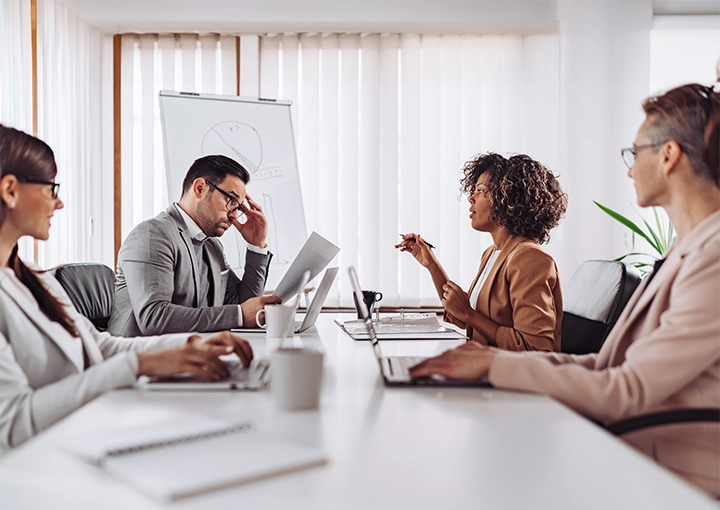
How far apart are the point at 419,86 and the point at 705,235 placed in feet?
11.0

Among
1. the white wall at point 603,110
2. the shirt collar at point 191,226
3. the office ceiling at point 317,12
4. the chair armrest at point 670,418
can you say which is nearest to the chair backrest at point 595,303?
the chair armrest at point 670,418

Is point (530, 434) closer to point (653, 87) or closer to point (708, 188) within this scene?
point (708, 188)

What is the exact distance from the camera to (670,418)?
1.12 m

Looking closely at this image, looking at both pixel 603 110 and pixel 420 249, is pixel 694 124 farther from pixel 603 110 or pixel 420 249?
pixel 603 110

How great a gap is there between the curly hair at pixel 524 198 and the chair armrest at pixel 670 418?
49.7 inches

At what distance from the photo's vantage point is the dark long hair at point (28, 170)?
132 cm

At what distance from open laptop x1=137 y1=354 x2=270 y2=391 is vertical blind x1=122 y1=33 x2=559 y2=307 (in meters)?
3.07

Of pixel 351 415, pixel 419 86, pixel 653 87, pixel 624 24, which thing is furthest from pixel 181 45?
pixel 351 415

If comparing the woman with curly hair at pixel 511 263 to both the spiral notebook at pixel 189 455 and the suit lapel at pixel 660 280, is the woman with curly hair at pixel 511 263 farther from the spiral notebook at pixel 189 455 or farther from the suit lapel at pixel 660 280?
the spiral notebook at pixel 189 455

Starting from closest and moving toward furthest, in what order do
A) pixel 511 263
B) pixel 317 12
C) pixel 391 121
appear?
pixel 511 263 → pixel 317 12 → pixel 391 121

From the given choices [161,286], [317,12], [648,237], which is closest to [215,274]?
[161,286]

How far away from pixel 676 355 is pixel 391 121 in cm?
347

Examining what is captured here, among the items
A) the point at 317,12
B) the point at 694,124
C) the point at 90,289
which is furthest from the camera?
the point at 317,12

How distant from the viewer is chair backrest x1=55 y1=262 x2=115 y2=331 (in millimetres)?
2258
